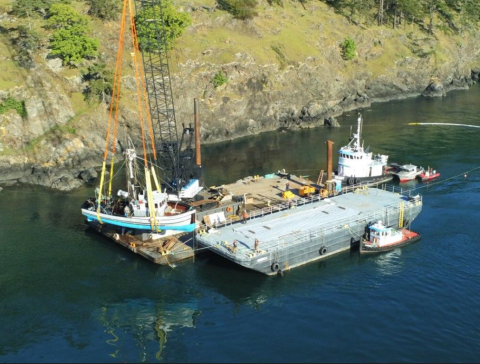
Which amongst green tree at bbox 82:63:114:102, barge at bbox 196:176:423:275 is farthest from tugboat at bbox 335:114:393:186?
green tree at bbox 82:63:114:102

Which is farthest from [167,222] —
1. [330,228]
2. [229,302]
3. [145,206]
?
[330,228]

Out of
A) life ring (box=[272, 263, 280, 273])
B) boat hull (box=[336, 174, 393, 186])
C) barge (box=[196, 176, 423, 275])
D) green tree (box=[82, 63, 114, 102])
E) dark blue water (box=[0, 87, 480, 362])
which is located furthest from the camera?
green tree (box=[82, 63, 114, 102])

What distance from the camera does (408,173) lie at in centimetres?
10056

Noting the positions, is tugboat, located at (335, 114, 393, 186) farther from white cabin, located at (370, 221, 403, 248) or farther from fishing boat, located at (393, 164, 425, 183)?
white cabin, located at (370, 221, 403, 248)

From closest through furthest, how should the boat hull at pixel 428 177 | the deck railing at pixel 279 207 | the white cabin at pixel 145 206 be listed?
the white cabin at pixel 145 206
the deck railing at pixel 279 207
the boat hull at pixel 428 177

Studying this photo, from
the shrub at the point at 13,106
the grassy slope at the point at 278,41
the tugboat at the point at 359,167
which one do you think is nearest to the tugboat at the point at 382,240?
the tugboat at the point at 359,167

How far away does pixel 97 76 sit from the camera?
122 m

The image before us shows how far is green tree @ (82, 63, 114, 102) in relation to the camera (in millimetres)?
118688

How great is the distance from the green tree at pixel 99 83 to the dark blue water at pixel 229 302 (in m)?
37.3

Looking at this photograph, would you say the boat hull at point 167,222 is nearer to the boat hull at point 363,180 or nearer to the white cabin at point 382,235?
the white cabin at point 382,235

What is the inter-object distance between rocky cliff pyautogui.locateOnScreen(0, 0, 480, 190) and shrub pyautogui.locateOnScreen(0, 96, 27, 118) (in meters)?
0.83

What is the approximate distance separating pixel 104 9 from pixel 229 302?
9896cm

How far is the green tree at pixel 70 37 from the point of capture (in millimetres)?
122856

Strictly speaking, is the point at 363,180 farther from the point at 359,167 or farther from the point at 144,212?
the point at 144,212
